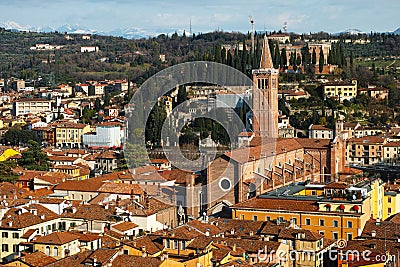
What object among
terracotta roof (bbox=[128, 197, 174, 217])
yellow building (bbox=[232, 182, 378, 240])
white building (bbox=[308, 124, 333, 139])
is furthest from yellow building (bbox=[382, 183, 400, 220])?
white building (bbox=[308, 124, 333, 139])

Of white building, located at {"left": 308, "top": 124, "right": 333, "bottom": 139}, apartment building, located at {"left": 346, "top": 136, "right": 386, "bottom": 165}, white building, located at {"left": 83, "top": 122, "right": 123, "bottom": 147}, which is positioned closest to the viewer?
apartment building, located at {"left": 346, "top": 136, "right": 386, "bottom": 165}

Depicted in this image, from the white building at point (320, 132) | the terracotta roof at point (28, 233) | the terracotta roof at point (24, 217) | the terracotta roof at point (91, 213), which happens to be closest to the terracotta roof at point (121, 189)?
the terracotta roof at point (91, 213)

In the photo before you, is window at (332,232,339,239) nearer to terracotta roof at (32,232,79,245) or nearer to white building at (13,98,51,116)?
terracotta roof at (32,232,79,245)

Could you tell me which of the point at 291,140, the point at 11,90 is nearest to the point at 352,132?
the point at 291,140

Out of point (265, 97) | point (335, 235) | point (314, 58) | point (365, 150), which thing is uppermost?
point (314, 58)

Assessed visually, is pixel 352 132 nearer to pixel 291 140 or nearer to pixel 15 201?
pixel 291 140

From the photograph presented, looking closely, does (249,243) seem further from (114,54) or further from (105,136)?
(114,54)

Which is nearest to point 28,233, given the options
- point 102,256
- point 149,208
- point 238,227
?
point 149,208
